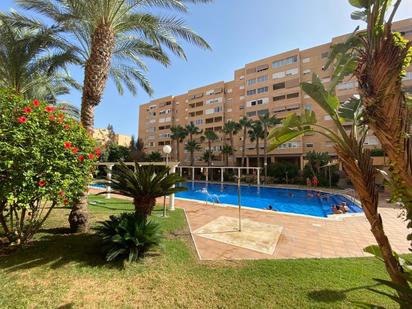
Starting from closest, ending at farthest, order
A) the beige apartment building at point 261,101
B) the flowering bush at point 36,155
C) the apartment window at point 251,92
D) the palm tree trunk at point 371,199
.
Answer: the palm tree trunk at point 371,199 < the flowering bush at point 36,155 < the beige apartment building at point 261,101 < the apartment window at point 251,92

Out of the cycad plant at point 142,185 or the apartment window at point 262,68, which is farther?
the apartment window at point 262,68

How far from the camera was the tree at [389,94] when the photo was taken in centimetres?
197

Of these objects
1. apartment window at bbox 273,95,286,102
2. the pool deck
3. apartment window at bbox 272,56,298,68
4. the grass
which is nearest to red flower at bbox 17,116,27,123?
the grass

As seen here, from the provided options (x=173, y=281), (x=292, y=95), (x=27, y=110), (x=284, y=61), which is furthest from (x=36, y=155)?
(x=284, y=61)

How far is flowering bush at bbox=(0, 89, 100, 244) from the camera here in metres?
4.45

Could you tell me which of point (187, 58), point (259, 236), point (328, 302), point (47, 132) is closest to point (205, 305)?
point (328, 302)

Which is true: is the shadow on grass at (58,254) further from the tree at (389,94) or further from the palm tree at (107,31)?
the tree at (389,94)

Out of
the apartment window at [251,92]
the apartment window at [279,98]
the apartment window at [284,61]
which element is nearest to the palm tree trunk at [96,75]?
the apartment window at [279,98]

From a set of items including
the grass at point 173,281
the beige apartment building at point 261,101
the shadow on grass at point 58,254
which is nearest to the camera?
the grass at point 173,281

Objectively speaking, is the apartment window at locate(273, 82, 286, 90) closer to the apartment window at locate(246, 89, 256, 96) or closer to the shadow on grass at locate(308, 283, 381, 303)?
the apartment window at locate(246, 89, 256, 96)

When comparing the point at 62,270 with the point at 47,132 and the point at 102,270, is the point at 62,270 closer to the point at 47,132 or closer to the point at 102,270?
the point at 102,270

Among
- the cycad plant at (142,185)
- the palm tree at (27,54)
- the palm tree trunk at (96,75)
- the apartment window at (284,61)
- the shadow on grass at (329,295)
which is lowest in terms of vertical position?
the shadow on grass at (329,295)

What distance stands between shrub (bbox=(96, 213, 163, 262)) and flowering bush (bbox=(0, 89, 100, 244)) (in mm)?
1393

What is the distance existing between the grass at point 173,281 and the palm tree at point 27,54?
7538 millimetres
